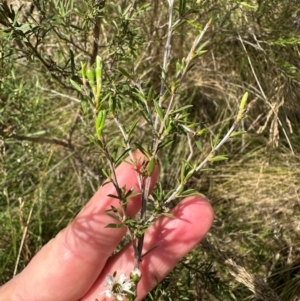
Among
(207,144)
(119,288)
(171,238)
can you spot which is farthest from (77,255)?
(207,144)

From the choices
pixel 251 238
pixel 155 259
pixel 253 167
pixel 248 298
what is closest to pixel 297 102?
pixel 253 167

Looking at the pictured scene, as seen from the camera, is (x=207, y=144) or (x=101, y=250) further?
(x=207, y=144)

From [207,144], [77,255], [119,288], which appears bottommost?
[207,144]

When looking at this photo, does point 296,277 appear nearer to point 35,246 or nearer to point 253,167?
point 253,167

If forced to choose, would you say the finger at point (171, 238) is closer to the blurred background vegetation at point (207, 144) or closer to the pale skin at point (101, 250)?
the pale skin at point (101, 250)

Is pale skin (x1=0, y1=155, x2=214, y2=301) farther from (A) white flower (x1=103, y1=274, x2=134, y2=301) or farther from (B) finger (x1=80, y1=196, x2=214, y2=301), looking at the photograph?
(A) white flower (x1=103, y1=274, x2=134, y2=301)

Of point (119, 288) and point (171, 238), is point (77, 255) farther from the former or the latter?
point (119, 288)

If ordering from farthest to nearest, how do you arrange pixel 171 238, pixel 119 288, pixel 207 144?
pixel 207 144, pixel 171 238, pixel 119 288
